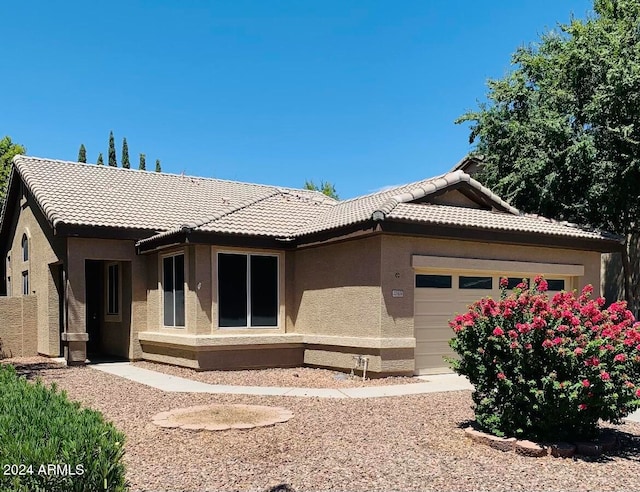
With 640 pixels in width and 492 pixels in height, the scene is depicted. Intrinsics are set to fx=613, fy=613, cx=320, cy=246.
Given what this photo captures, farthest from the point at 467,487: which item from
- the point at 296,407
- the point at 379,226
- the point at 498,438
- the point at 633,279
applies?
the point at 633,279

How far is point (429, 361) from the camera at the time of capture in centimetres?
1405

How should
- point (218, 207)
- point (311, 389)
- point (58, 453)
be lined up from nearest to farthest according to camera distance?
point (58, 453) → point (311, 389) → point (218, 207)

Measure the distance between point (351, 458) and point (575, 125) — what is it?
15.3 meters

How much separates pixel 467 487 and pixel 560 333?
2.35m

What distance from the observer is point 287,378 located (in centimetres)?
1336

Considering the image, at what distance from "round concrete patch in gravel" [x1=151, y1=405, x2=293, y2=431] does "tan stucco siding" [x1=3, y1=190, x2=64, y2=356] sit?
9359mm

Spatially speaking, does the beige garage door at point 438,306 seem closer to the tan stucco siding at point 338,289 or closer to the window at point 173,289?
the tan stucco siding at point 338,289

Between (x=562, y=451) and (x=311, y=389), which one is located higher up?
(x=562, y=451)

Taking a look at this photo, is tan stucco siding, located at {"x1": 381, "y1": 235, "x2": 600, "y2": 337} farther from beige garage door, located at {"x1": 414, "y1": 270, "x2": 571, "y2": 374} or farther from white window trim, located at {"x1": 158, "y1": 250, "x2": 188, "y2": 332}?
white window trim, located at {"x1": 158, "y1": 250, "x2": 188, "y2": 332}

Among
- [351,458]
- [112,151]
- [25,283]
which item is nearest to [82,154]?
[112,151]

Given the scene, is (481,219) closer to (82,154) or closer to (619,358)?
Result: (619,358)

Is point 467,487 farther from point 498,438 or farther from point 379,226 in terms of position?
point 379,226

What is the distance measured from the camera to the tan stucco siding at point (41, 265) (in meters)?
17.7

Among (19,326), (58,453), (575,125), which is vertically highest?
(575,125)
